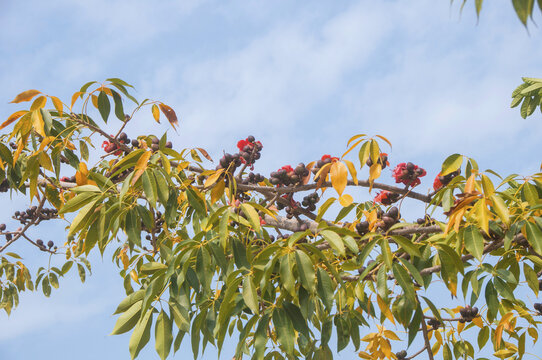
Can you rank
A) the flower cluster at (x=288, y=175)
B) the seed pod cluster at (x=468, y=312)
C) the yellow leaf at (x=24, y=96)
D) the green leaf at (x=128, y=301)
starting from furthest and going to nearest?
the seed pod cluster at (x=468, y=312)
the yellow leaf at (x=24, y=96)
the flower cluster at (x=288, y=175)
the green leaf at (x=128, y=301)

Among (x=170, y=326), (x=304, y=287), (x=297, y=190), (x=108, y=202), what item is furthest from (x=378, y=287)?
(x=108, y=202)

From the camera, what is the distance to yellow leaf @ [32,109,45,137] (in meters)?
2.83

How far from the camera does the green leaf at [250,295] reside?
2263 mm

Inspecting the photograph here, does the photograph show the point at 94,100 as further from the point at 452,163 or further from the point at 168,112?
the point at 452,163

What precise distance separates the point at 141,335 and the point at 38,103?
1301 mm

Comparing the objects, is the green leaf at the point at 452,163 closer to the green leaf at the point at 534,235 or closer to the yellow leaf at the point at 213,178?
the green leaf at the point at 534,235

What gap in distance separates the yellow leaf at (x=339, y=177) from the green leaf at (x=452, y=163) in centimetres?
48

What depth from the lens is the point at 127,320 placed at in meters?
2.52

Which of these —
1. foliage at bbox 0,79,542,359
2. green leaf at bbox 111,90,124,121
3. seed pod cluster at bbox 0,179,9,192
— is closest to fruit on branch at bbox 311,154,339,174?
foliage at bbox 0,79,542,359

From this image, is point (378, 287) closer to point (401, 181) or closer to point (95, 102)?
point (401, 181)

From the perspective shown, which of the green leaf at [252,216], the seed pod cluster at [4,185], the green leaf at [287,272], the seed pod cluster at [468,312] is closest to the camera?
the green leaf at [287,272]

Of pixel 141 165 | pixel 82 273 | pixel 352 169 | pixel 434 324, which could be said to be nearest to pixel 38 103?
pixel 141 165

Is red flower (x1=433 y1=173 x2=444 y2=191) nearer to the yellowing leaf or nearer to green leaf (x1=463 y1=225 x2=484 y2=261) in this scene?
green leaf (x1=463 y1=225 x2=484 y2=261)

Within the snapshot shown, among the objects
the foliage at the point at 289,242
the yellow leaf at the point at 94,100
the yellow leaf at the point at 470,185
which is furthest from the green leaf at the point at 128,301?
the yellow leaf at the point at 470,185
